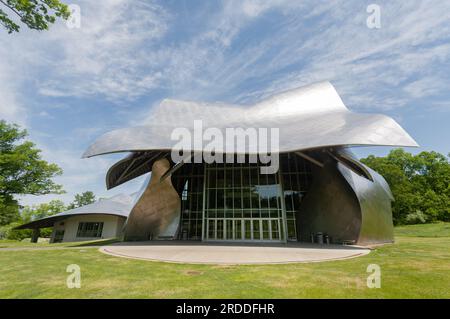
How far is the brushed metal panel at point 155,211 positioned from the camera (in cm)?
2050

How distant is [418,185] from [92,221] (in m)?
67.3

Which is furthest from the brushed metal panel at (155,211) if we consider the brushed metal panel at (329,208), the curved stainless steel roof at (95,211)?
the brushed metal panel at (329,208)

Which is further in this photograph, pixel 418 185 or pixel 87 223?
pixel 418 185

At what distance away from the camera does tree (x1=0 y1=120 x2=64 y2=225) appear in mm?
27203

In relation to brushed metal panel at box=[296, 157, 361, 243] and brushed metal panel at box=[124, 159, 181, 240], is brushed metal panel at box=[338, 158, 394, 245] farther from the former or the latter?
brushed metal panel at box=[124, 159, 181, 240]

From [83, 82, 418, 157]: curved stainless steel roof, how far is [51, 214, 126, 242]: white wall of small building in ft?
61.2

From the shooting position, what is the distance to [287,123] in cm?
2169

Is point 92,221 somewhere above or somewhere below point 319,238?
above

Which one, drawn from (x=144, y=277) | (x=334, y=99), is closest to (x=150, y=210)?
(x=144, y=277)

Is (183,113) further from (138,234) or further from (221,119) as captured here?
(138,234)

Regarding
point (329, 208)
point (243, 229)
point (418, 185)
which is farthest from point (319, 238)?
point (418, 185)

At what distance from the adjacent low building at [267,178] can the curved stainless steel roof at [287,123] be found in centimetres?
8

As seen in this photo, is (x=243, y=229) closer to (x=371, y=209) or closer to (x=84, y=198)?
(x=371, y=209)
